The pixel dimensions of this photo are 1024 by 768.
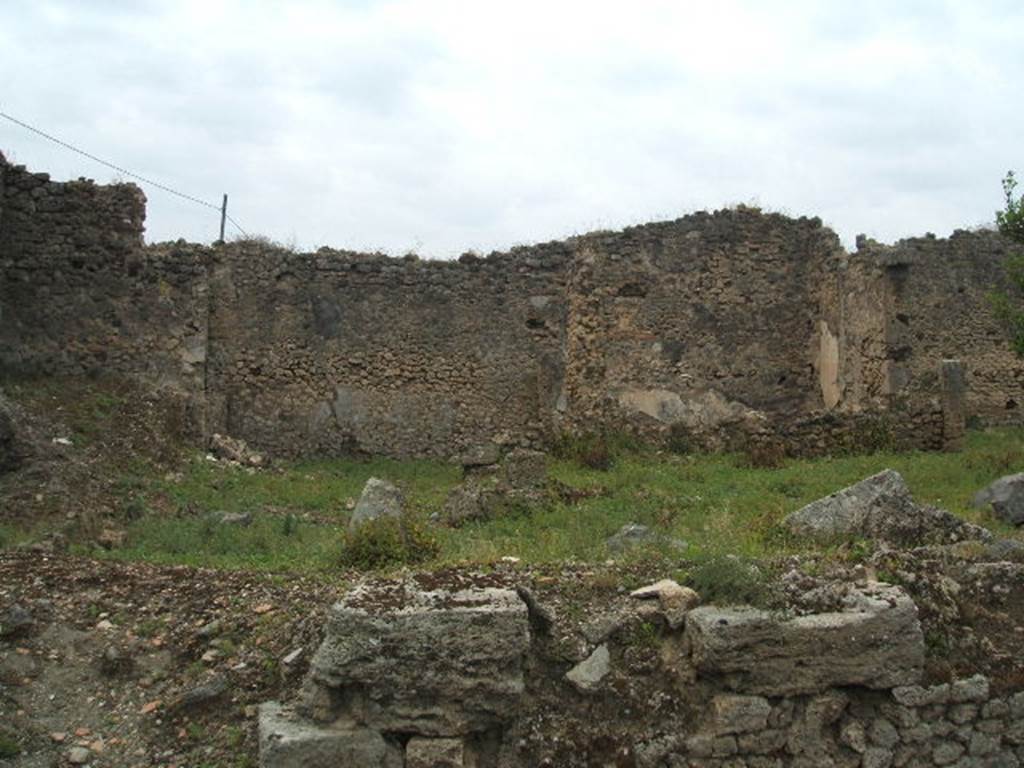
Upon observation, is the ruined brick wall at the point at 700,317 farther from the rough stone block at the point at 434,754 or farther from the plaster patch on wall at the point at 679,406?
the rough stone block at the point at 434,754

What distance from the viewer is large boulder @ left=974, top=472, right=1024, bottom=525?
9.56m

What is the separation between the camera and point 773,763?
5789 mm

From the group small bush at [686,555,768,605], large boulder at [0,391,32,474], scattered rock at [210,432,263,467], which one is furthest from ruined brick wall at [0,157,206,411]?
small bush at [686,555,768,605]

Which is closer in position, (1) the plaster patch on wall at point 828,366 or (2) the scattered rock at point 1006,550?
(2) the scattered rock at point 1006,550

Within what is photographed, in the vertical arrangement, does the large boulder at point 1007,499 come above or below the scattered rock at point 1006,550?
above

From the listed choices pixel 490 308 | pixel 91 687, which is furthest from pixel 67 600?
pixel 490 308

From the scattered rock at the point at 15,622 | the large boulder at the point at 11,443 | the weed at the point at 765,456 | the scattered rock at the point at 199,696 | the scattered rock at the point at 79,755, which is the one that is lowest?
the scattered rock at the point at 79,755

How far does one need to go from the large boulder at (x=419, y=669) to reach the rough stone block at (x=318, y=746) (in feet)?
0.27

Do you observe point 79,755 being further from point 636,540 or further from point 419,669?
point 636,540

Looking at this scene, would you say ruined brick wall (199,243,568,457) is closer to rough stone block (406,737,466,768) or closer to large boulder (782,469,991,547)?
large boulder (782,469,991,547)

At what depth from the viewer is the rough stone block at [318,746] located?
17.4ft

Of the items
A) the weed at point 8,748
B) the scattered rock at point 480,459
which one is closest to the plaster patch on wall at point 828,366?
the scattered rock at point 480,459

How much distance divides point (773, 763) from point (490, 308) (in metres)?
13.0

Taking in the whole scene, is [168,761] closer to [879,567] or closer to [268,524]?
[879,567]
